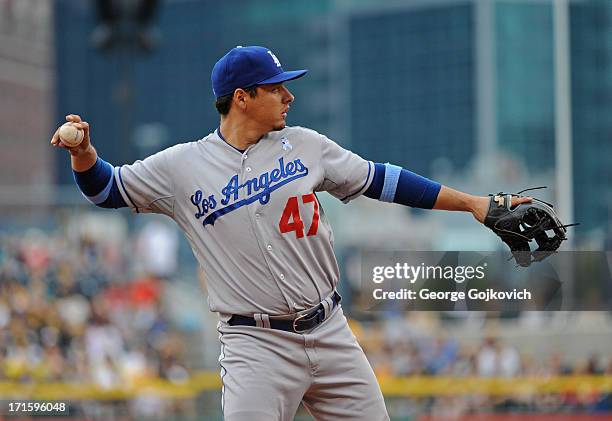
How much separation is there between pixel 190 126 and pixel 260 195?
74774 mm

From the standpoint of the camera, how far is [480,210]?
3.65 metres

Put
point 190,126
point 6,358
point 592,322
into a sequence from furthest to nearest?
point 190,126 → point 6,358 → point 592,322

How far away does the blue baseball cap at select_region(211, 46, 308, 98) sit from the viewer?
3.58 meters

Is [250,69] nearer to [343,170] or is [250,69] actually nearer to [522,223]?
[343,170]

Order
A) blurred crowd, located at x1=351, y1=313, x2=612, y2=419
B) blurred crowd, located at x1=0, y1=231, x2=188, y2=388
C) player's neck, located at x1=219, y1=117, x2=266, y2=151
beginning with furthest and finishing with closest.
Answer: blurred crowd, located at x1=0, y1=231, x2=188, y2=388 < blurred crowd, located at x1=351, y1=313, x2=612, y2=419 < player's neck, located at x1=219, y1=117, x2=266, y2=151

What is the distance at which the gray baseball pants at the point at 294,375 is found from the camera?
347 cm

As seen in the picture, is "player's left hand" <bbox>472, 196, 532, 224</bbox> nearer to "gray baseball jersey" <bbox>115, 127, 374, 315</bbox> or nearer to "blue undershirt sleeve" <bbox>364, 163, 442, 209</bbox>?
"blue undershirt sleeve" <bbox>364, 163, 442, 209</bbox>

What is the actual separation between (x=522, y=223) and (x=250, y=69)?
0.95 meters

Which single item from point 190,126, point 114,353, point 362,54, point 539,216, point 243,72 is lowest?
point 114,353

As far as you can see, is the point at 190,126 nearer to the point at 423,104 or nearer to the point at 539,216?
the point at 423,104

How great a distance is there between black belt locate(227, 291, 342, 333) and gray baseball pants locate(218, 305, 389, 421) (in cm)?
2

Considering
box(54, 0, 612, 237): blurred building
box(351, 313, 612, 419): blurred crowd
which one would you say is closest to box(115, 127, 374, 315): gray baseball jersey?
box(351, 313, 612, 419): blurred crowd

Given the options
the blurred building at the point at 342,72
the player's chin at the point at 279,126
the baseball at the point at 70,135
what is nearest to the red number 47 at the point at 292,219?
the player's chin at the point at 279,126

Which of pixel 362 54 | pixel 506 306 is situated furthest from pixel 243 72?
pixel 362 54
